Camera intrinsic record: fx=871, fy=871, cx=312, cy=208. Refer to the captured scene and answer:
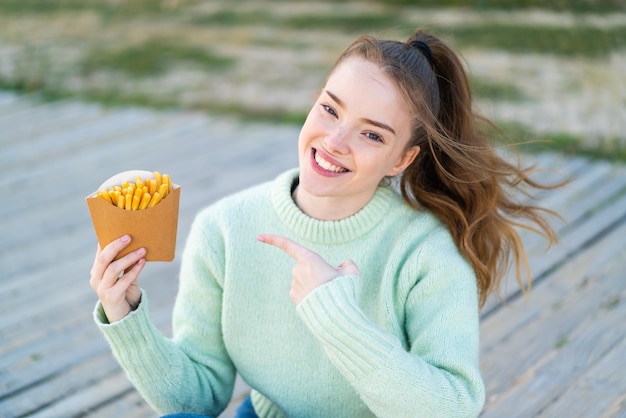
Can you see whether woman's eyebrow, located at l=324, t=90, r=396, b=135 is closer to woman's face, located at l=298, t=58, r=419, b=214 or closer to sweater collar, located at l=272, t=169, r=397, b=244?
woman's face, located at l=298, t=58, r=419, b=214

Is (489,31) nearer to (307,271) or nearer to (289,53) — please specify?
(289,53)

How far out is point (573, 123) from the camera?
5.62 metres

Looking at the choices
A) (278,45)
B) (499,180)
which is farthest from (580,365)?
(278,45)

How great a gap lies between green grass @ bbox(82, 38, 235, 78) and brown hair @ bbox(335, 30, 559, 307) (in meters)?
5.19

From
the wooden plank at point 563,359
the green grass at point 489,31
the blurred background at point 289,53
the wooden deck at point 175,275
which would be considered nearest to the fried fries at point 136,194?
the wooden deck at point 175,275

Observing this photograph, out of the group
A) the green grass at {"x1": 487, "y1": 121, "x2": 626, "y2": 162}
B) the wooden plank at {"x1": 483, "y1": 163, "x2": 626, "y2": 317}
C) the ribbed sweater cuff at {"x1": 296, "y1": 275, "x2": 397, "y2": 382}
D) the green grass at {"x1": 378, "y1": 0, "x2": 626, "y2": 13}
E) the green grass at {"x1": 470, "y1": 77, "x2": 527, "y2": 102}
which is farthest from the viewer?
the green grass at {"x1": 378, "y1": 0, "x2": 626, "y2": 13}

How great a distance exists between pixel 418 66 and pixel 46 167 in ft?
11.4

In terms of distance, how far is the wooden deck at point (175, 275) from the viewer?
2908 mm

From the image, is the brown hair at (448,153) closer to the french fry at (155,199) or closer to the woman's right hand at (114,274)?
the french fry at (155,199)

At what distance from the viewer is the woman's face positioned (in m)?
2.09

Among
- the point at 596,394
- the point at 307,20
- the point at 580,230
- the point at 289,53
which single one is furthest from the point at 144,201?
the point at 307,20

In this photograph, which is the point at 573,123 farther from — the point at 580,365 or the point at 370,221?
the point at 370,221

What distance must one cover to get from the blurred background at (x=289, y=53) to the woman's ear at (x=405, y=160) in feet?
8.60

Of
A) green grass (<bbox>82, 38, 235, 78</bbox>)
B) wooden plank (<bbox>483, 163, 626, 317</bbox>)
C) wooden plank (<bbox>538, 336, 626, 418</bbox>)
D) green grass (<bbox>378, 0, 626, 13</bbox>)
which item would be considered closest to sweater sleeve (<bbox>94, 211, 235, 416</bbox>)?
wooden plank (<bbox>538, 336, 626, 418</bbox>)
